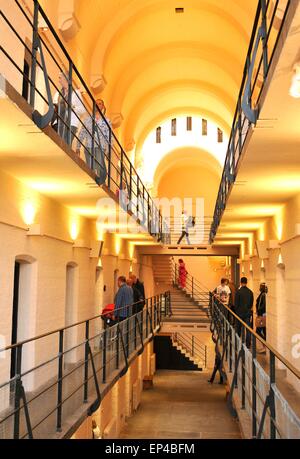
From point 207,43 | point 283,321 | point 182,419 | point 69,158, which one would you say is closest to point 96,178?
point 69,158

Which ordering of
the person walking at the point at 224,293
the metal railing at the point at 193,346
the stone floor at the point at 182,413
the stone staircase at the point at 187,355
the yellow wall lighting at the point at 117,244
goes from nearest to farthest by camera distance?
the person walking at the point at 224,293 → the stone floor at the point at 182,413 → the yellow wall lighting at the point at 117,244 → the stone staircase at the point at 187,355 → the metal railing at the point at 193,346

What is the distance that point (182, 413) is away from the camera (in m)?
11.8

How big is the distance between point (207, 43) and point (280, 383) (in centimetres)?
718

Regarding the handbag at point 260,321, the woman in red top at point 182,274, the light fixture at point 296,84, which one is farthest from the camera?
the woman in red top at point 182,274

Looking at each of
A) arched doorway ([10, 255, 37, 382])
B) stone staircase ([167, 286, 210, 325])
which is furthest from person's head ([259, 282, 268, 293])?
stone staircase ([167, 286, 210, 325])

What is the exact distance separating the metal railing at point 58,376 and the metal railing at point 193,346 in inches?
361

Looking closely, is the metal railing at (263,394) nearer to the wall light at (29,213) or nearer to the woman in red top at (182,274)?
the wall light at (29,213)

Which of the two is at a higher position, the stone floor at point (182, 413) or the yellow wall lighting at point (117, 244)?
the yellow wall lighting at point (117, 244)

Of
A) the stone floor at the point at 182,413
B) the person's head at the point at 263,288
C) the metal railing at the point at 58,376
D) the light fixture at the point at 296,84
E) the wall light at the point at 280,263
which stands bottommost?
the stone floor at the point at 182,413

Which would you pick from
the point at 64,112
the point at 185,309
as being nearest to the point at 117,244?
the point at 185,309

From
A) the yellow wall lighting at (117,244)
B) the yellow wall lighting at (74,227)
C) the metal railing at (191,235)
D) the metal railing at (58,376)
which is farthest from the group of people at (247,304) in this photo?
the metal railing at (191,235)

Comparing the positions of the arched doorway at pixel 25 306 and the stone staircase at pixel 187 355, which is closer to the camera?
the arched doorway at pixel 25 306

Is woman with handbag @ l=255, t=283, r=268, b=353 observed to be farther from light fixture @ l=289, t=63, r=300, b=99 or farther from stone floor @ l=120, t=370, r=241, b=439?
light fixture @ l=289, t=63, r=300, b=99

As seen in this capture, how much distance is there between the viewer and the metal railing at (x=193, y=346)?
59.6ft
